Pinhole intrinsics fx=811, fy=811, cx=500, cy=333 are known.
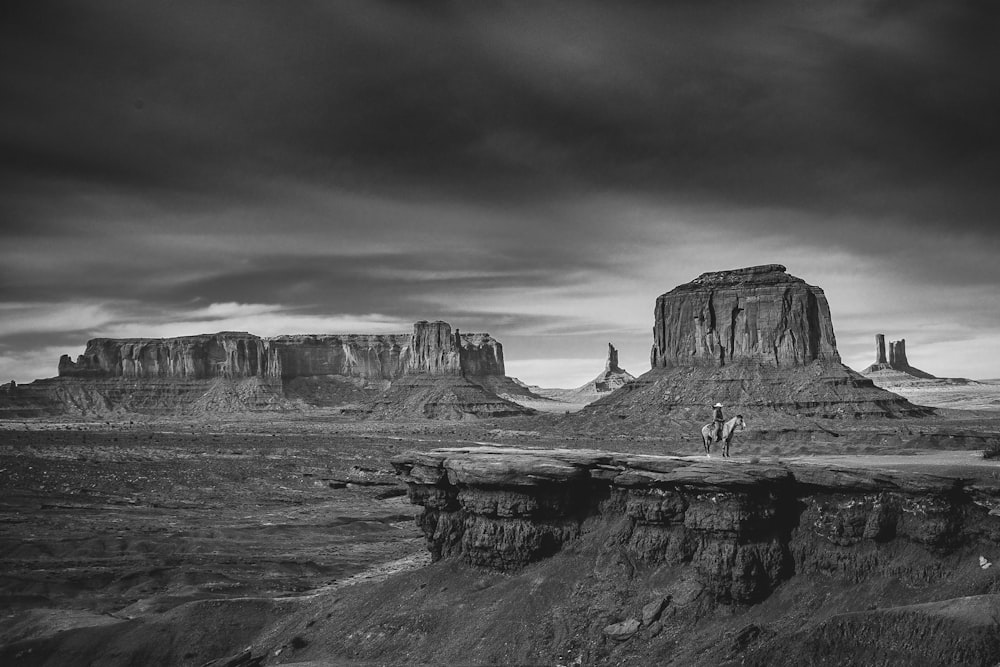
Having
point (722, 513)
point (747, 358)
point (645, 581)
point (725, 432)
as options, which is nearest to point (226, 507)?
point (725, 432)

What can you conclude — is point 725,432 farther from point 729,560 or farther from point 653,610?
point 653,610

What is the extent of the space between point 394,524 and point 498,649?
2996 cm

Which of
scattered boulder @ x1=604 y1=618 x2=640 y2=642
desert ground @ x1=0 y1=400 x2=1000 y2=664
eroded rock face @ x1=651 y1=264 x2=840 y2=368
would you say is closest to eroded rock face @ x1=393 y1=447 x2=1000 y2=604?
desert ground @ x1=0 y1=400 x2=1000 y2=664

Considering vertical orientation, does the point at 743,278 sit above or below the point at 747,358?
above

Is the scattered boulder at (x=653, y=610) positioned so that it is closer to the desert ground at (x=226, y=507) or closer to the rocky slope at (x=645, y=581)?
the rocky slope at (x=645, y=581)

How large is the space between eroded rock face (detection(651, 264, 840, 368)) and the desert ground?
18.2 metres

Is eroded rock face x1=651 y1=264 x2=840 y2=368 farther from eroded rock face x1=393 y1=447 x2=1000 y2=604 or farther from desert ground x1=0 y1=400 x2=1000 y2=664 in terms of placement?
eroded rock face x1=393 y1=447 x2=1000 y2=604

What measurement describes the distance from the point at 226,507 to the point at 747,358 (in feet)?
239

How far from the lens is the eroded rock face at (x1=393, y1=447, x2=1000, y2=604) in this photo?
16000mm

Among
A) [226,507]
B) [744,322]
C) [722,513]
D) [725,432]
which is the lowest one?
[226,507]

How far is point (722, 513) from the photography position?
1767cm

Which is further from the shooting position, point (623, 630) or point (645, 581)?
point (645, 581)

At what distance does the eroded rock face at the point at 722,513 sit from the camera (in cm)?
1600

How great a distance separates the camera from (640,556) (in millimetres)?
19078
